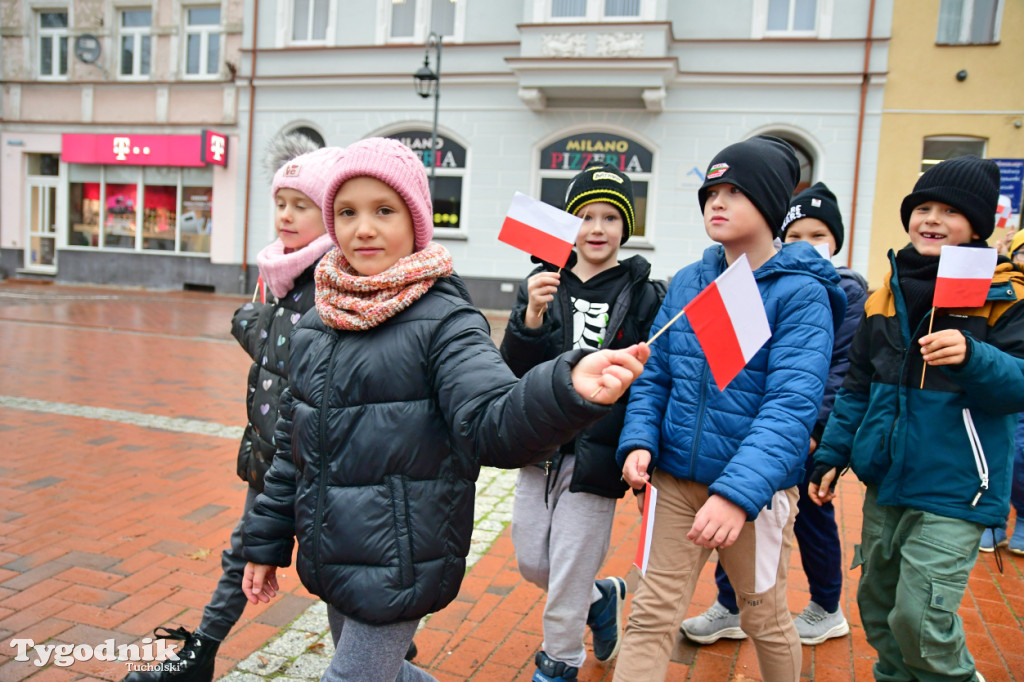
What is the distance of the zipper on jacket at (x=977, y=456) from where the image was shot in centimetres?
220

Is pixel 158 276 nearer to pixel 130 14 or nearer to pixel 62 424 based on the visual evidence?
pixel 130 14

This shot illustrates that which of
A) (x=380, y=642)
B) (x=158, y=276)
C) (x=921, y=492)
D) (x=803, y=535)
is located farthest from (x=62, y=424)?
(x=158, y=276)

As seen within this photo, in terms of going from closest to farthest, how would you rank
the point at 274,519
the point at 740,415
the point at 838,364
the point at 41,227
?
the point at 274,519, the point at 740,415, the point at 838,364, the point at 41,227

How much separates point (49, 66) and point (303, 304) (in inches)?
839

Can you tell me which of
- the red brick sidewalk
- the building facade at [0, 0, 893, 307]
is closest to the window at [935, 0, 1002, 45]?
the building facade at [0, 0, 893, 307]

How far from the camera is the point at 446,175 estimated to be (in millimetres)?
15469

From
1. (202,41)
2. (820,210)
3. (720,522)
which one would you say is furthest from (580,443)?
(202,41)

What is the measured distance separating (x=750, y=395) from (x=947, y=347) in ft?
1.91

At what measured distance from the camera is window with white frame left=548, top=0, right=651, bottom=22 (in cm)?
1361

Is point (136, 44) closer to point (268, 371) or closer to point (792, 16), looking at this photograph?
point (792, 16)

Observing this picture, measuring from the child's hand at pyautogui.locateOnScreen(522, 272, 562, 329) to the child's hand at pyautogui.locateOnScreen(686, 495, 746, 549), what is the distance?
2.92 ft

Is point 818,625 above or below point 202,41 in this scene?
below

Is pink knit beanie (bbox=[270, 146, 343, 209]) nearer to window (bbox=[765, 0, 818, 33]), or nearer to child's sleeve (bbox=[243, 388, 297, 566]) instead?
child's sleeve (bbox=[243, 388, 297, 566])

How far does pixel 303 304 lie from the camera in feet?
7.98
